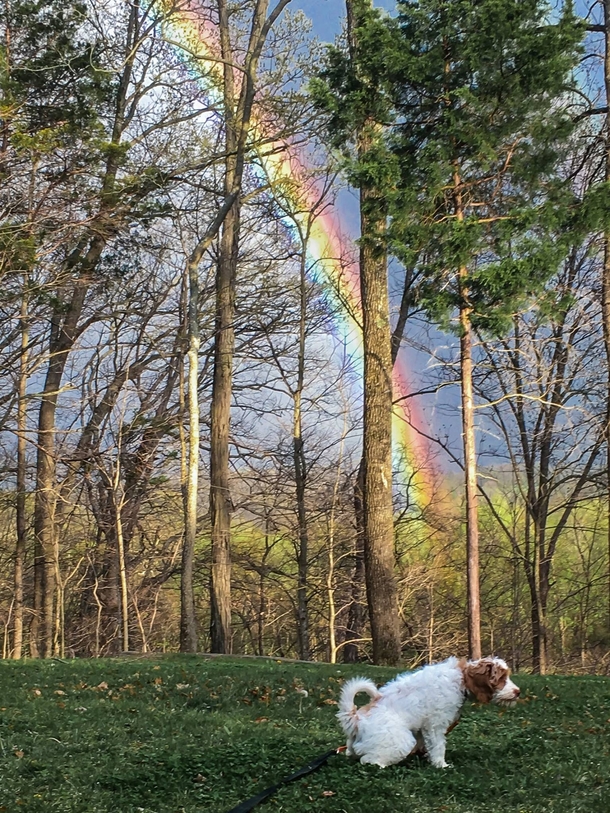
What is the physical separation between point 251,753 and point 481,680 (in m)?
1.61

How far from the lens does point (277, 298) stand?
23.2 meters

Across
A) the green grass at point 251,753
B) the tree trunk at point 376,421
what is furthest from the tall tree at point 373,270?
the green grass at point 251,753

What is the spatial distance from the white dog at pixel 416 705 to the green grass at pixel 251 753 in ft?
0.50

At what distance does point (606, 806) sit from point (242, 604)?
77.5ft

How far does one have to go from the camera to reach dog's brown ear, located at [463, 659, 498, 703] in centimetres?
433

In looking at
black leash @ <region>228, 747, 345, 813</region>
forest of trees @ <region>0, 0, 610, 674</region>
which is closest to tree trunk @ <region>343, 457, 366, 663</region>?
forest of trees @ <region>0, 0, 610, 674</region>

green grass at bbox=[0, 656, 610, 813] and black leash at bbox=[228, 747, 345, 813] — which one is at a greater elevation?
black leash at bbox=[228, 747, 345, 813]

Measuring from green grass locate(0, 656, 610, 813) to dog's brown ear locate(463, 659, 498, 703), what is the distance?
1.57ft

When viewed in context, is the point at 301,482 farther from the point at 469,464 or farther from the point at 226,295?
the point at 469,464

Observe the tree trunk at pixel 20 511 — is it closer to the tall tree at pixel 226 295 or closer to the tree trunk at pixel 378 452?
the tall tree at pixel 226 295

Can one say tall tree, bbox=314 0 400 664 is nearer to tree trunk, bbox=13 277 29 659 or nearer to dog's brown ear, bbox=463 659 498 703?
tree trunk, bbox=13 277 29 659

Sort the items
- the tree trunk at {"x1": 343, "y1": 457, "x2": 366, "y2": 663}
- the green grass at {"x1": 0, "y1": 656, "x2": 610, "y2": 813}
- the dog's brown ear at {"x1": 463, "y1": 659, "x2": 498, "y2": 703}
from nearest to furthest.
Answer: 1. the green grass at {"x1": 0, "y1": 656, "x2": 610, "y2": 813}
2. the dog's brown ear at {"x1": 463, "y1": 659, "x2": 498, "y2": 703}
3. the tree trunk at {"x1": 343, "y1": 457, "x2": 366, "y2": 663}

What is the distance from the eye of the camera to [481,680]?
14.2 ft

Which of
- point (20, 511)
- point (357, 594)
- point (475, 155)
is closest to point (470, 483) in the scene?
point (475, 155)
